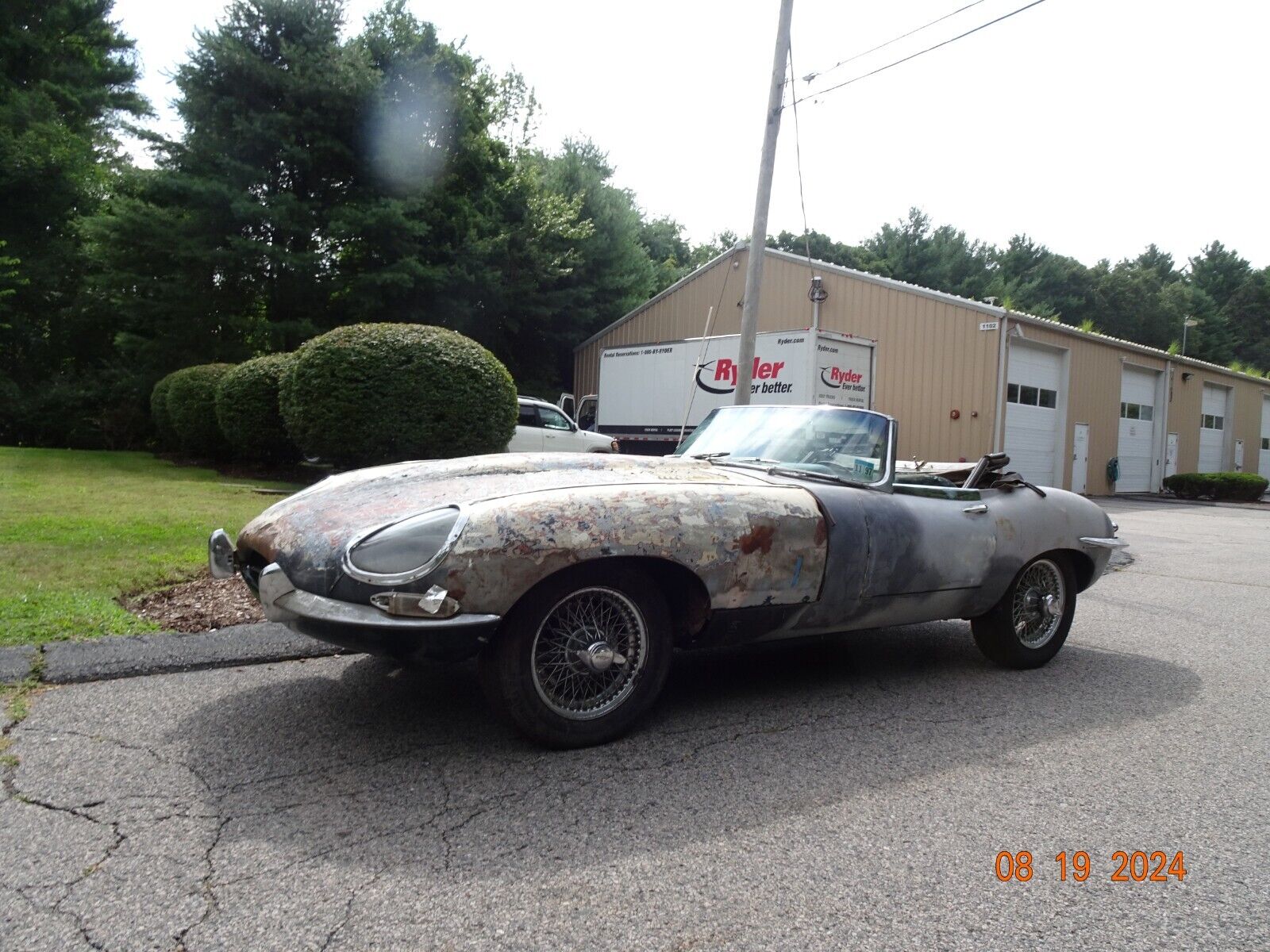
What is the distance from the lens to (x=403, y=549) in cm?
304

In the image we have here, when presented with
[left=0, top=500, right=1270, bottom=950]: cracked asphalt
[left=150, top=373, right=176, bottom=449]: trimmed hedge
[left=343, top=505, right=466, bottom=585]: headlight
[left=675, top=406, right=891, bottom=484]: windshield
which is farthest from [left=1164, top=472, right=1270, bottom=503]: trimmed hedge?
[left=343, top=505, right=466, bottom=585]: headlight

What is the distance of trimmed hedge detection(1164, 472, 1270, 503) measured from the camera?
85.1 feet

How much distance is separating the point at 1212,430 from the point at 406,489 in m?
34.2

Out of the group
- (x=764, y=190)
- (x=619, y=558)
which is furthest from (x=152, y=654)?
(x=764, y=190)

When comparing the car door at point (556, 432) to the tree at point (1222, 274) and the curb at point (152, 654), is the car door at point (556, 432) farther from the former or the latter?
the tree at point (1222, 274)

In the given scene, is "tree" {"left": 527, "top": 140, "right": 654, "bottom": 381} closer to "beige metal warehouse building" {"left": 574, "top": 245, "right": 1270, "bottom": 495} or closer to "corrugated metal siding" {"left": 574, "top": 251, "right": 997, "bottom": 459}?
"beige metal warehouse building" {"left": 574, "top": 245, "right": 1270, "bottom": 495}

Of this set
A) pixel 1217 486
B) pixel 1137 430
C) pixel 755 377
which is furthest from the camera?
pixel 1217 486

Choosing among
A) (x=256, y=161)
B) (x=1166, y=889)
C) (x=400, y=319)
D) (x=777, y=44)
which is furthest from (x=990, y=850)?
(x=256, y=161)

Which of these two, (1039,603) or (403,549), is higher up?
(403,549)

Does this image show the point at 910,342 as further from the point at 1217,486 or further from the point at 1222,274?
the point at 1222,274

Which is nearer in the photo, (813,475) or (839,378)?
(813,475)

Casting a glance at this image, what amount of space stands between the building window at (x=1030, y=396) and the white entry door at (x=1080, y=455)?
4.41ft

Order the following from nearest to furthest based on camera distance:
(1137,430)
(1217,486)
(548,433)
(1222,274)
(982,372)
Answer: (548,433) → (982,372) → (1137,430) → (1217,486) → (1222,274)
